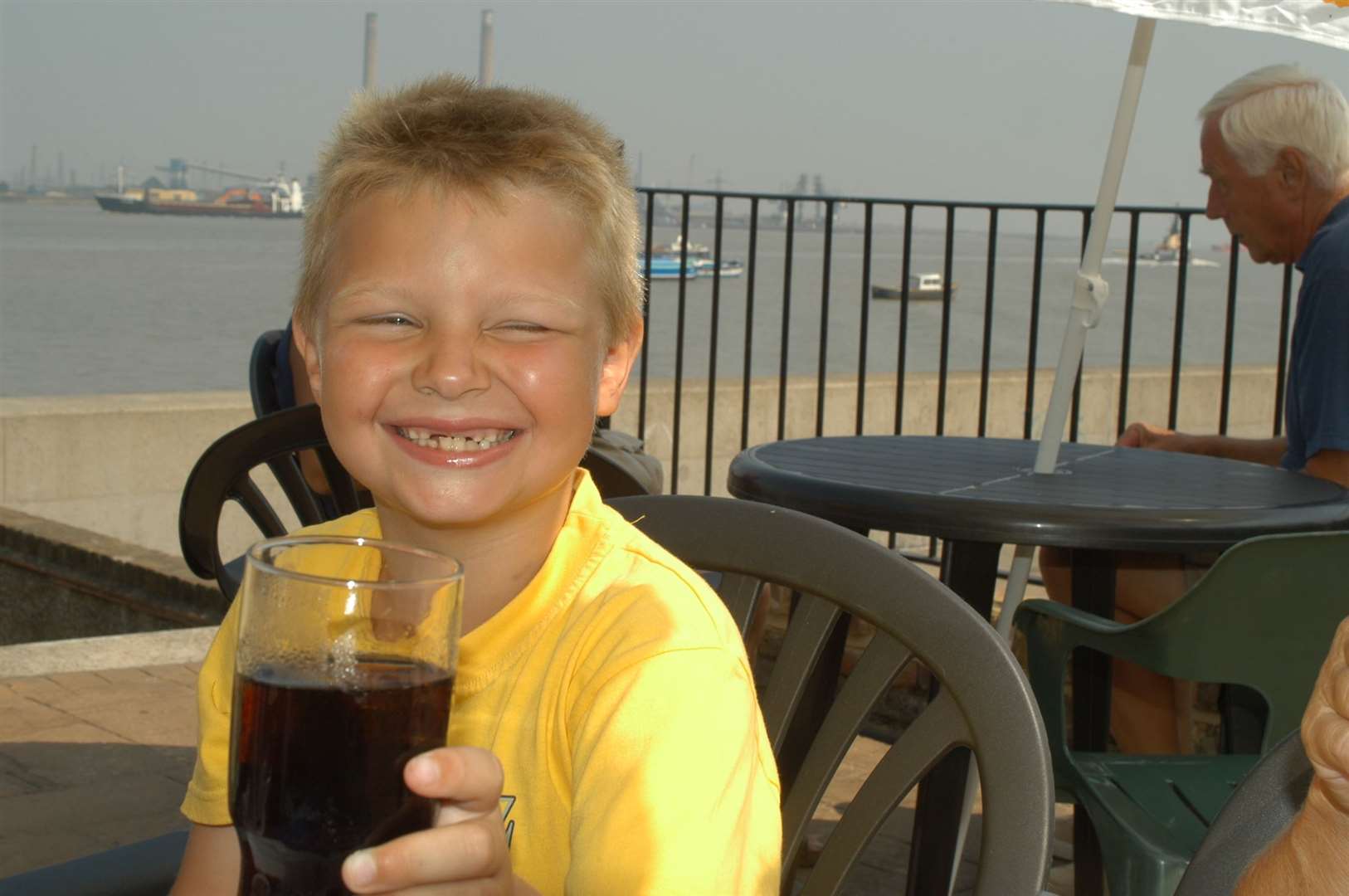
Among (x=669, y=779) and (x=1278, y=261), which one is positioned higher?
(x=1278, y=261)

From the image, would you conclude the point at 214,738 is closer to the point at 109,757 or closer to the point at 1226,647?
the point at 1226,647

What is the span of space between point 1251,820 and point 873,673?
1.40 ft

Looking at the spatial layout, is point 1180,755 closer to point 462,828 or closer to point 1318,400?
point 1318,400

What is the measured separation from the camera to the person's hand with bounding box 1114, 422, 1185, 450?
3.82m

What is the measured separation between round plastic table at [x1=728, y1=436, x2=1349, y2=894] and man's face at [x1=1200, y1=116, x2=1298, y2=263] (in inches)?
36.9

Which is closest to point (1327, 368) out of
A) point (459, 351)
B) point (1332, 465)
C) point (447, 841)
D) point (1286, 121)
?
point (1332, 465)

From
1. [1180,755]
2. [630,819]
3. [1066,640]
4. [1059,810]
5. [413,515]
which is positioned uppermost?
[413,515]

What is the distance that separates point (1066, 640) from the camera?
94.2 inches

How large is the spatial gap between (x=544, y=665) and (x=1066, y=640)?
4.40 feet

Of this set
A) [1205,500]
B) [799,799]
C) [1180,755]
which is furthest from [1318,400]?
[799,799]

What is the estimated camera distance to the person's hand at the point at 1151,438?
3.82 meters

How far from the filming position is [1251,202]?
388cm

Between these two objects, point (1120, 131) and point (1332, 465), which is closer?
point (1120, 131)

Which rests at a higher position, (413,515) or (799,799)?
(413,515)
